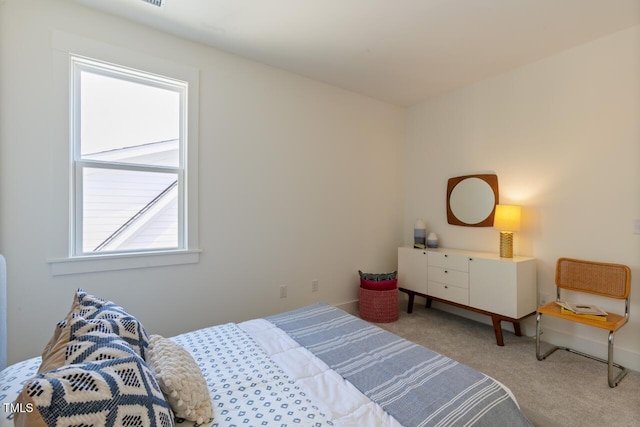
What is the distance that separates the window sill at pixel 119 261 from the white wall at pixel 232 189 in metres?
0.05

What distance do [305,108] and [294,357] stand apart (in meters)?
2.49

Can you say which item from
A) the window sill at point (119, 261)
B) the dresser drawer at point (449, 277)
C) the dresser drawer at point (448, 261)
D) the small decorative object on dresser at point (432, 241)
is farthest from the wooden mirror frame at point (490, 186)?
the window sill at point (119, 261)

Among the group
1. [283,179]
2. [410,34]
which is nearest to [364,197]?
[283,179]

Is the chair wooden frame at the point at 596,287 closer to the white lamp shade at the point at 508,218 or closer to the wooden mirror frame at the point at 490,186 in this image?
the white lamp shade at the point at 508,218

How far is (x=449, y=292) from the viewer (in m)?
3.07

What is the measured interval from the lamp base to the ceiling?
165 centimetres

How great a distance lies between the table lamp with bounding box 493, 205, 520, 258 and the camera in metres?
2.75

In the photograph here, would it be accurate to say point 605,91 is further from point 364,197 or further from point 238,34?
point 238,34

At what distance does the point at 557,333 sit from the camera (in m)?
2.69

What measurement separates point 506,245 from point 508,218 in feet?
0.83

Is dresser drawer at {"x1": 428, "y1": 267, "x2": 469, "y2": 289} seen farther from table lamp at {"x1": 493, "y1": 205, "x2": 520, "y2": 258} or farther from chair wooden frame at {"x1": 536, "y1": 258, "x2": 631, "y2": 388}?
chair wooden frame at {"x1": 536, "y1": 258, "x2": 631, "y2": 388}

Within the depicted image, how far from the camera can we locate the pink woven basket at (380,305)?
10.5ft

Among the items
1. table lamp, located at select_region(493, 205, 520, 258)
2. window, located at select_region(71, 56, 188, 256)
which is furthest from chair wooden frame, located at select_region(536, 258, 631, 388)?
window, located at select_region(71, 56, 188, 256)

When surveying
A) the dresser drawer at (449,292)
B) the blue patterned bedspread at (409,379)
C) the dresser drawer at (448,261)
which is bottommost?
the dresser drawer at (449,292)
